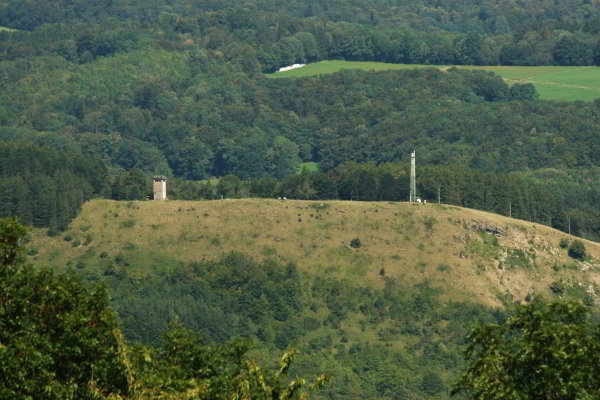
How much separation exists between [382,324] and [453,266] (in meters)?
11.2

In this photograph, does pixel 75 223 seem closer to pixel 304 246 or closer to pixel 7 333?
pixel 304 246

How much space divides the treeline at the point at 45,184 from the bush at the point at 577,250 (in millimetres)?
43576

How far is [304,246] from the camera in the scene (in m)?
175

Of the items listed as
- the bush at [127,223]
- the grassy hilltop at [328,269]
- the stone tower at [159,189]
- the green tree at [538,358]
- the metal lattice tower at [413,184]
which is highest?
the green tree at [538,358]

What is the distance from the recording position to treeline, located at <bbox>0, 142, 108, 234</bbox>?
17788 centimetres

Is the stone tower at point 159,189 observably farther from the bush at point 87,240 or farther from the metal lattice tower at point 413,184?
the metal lattice tower at point 413,184

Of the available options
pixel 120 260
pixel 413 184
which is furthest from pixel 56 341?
pixel 413 184

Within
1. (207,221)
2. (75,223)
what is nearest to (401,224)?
(207,221)

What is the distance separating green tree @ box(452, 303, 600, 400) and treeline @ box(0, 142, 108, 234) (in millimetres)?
113897

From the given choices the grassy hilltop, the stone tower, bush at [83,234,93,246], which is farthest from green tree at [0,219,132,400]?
the stone tower

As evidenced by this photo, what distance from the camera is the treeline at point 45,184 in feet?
584

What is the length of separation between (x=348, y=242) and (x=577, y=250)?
64.4 ft

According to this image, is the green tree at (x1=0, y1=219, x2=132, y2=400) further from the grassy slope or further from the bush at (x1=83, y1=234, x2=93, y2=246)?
the bush at (x1=83, y1=234, x2=93, y2=246)

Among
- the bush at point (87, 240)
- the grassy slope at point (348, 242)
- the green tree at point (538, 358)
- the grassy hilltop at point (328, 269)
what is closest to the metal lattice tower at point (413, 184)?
the grassy hilltop at point (328, 269)
